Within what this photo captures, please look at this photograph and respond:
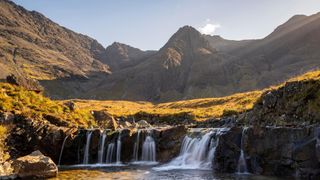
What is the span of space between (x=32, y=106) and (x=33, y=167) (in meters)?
24.5

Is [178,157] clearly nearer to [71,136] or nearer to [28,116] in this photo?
[71,136]

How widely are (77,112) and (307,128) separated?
4474cm

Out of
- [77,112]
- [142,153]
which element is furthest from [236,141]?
[77,112]

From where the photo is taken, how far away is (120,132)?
5875cm

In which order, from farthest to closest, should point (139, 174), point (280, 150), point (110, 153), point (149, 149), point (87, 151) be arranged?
point (87, 151) → point (110, 153) → point (149, 149) → point (139, 174) → point (280, 150)

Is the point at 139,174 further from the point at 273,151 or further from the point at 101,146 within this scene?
the point at 101,146

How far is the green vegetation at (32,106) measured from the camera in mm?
59750

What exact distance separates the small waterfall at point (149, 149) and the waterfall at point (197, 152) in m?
4.20

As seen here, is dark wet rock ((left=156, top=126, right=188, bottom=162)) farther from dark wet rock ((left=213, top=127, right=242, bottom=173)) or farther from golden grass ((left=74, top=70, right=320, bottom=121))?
golden grass ((left=74, top=70, right=320, bottom=121))

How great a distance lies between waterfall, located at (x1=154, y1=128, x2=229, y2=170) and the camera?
4812cm

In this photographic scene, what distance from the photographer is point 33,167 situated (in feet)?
134

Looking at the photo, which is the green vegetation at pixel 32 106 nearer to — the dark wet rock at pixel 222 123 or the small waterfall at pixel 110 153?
the small waterfall at pixel 110 153

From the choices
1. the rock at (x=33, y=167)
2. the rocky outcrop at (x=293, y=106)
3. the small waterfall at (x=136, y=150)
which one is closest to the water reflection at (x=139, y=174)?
the rock at (x=33, y=167)

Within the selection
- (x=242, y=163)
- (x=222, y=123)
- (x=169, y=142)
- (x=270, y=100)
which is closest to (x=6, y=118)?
(x=169, y=142)
